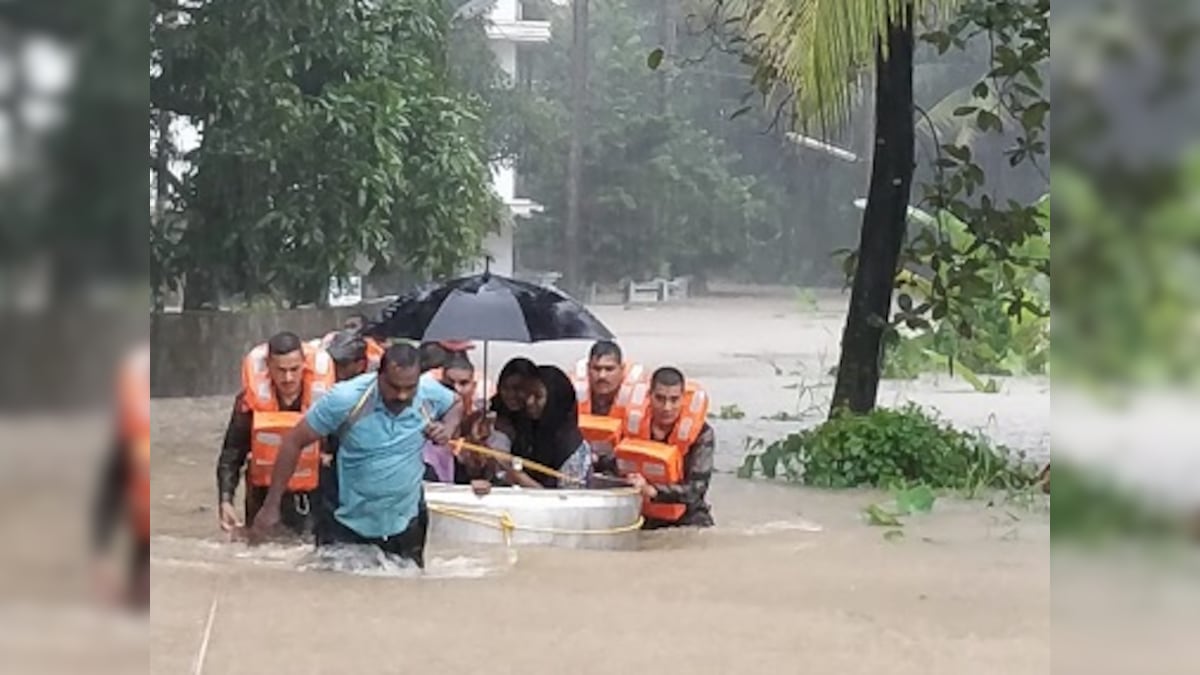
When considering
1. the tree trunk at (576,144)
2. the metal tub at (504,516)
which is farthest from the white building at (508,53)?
the metal tub at (504,516)

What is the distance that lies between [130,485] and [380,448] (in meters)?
3.76

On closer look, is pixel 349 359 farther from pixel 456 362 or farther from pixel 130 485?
pixel 130 485

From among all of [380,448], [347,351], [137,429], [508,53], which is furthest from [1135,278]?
[508,53]

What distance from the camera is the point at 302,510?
251 inches

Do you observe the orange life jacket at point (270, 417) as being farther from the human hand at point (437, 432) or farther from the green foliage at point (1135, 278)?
the green foliage at point (1135, 278)

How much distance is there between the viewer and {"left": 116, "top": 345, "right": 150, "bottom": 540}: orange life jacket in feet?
5.60

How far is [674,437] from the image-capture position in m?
7.21

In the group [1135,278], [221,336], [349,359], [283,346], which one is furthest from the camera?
[221,336]

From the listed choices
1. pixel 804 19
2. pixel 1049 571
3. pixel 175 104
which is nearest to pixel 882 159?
pixel 804 19

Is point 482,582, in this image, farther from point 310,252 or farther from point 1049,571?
point 310,252

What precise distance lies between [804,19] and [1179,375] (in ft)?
18.3

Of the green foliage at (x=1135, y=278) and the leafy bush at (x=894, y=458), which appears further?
the leafy bush at (x=894, y=458)

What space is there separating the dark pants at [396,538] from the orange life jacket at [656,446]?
55.2 inches

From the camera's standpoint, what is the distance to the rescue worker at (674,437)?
282 inches
